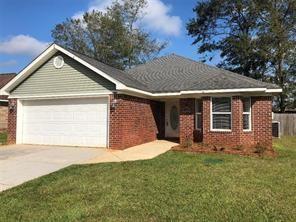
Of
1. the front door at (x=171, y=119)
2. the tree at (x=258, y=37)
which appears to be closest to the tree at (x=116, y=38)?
the tree at (x=258, y=37)

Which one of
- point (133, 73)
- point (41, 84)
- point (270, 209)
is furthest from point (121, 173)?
point (133, 73)

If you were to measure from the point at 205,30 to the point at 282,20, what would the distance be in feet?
26.3

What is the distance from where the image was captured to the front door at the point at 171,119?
19328 mm

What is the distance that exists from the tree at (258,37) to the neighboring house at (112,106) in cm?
1618

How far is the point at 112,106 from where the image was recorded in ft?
47.3

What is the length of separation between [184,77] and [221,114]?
437 centimetres

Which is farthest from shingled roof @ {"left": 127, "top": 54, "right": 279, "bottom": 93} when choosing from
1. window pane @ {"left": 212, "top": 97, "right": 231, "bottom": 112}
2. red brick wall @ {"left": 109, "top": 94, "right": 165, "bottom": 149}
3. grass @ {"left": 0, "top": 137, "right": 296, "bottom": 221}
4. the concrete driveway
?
the concrete driveway

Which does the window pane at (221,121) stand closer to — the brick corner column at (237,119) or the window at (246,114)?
the brick corner column at (237,119)

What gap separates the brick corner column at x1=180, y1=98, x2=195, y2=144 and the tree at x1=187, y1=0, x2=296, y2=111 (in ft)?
56.2

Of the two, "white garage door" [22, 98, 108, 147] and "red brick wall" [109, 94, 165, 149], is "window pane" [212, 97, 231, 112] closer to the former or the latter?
"red brick wall" [109, 94, 165, 149]

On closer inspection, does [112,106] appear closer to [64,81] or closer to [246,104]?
[64,81]

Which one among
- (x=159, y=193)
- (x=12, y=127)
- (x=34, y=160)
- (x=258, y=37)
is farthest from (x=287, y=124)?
(x=159, y=193)

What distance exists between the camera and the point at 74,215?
240 inches

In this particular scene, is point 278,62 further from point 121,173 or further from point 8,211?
point 8,211
